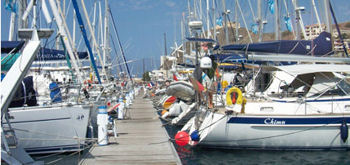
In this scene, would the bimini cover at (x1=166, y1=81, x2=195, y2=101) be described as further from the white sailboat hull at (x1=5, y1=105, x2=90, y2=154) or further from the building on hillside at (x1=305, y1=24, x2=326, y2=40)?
the building on hillside at (x1=305, y1=24, x2=326, y2=40)

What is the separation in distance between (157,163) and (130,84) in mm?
25758

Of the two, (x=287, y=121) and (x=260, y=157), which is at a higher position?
(x=287, y=121)

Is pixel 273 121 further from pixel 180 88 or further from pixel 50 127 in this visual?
pixel 50 127

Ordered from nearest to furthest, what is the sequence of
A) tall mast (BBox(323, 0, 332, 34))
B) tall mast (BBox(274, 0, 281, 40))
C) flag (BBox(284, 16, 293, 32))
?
tall mast (BBox(323, 0, 332, 34)) → tall mast (BBox(274, 0, 281, 40)) → flag (BBox(284, 16, 293, 32))

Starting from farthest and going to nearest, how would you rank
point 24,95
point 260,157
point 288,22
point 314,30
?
point 314,30 < point 288,22 < point 260,157 < point 24,95

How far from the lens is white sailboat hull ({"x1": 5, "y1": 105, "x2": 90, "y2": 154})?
9.26m

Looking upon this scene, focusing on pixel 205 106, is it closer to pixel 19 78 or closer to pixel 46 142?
pixel 46 142

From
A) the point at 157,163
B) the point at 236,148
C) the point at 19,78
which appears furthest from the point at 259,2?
the point at 19,78

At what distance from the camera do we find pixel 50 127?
9.55 metres

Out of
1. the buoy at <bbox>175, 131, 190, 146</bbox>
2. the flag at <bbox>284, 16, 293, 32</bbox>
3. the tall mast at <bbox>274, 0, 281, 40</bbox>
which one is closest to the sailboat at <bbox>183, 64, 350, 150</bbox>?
the buoy at <bbox>175, 131, 190, 146</bbox>

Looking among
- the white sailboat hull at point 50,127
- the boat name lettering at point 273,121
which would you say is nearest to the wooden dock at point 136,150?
the white sailboat hull at point 50,127

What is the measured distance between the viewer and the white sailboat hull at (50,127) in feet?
30.4

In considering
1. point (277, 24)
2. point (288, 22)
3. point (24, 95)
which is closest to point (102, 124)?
point (24, 95)

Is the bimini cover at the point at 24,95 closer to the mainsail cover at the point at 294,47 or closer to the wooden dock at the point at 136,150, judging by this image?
the wooden dock at the point at 136,150
